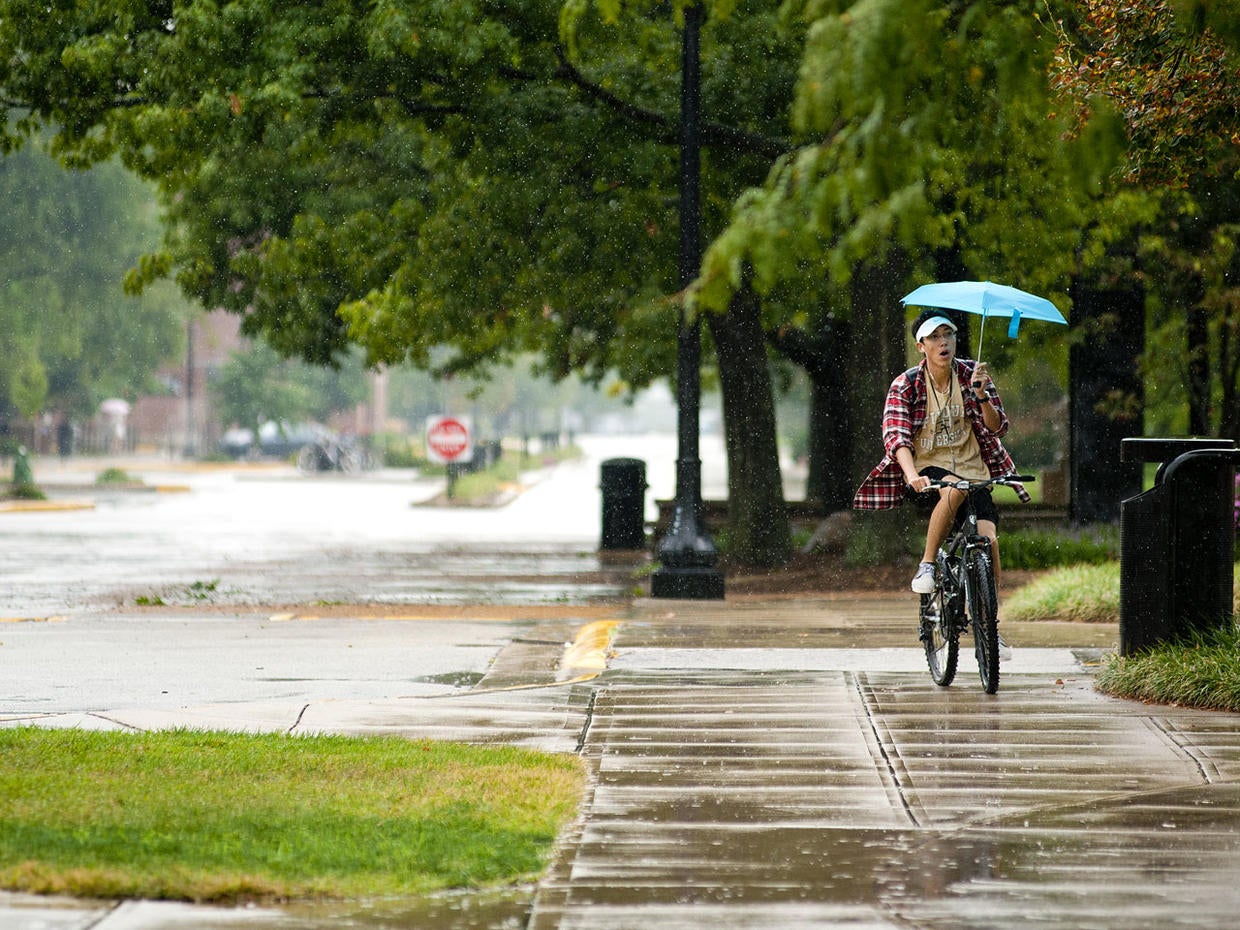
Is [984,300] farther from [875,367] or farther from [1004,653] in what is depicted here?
[875,367]

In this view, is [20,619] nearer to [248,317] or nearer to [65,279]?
[248,317]

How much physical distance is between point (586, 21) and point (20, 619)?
7.70m

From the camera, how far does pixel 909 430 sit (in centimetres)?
864

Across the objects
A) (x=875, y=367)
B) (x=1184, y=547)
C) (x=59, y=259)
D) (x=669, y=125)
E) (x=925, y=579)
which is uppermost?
(x=59, y=259)

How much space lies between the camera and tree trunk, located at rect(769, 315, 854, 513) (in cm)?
2445

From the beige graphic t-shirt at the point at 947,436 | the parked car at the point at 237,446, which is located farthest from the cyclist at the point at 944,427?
the parked car at the point at 237,446

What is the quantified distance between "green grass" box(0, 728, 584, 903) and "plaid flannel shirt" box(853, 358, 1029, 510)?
2727mm

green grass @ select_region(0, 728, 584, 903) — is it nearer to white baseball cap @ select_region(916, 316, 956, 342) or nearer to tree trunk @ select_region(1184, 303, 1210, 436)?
white baseball cap @ select_region(916, 316, 956, 342)

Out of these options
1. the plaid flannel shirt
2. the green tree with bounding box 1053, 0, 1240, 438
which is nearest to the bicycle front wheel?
the plaid flannel shirt

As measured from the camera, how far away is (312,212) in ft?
70.9

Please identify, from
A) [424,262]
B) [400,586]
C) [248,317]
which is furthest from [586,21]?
[248,317]

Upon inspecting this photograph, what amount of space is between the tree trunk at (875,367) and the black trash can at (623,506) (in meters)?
6.07

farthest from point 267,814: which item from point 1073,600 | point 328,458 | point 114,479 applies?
point 328,458

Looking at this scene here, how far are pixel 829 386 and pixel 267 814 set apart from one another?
20470 millimetres
